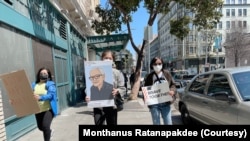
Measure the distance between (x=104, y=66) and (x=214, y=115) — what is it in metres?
2.65

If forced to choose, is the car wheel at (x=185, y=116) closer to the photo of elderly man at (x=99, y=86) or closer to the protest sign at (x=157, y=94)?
the protest sign at (x=157, y=94)

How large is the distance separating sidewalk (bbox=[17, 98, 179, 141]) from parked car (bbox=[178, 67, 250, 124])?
1.73 m

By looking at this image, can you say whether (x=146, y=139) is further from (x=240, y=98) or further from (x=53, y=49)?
(x=53, y=49)

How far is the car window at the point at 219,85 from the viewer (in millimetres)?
5319

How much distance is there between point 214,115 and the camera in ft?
18.5

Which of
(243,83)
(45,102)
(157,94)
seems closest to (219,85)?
(243,83)

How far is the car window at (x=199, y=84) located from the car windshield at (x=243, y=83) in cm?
126

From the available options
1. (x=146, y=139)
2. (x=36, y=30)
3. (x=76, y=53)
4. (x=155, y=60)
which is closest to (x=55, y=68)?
(x=36, y=30)

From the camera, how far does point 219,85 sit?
5734 mm

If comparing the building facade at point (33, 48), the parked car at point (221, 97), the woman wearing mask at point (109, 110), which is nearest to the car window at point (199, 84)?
the parked car at point (221, 97)

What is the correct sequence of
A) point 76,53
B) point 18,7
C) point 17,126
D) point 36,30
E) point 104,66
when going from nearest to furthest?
point 104,66
point 17,126
point 18,7
point 36,30
point 76,53

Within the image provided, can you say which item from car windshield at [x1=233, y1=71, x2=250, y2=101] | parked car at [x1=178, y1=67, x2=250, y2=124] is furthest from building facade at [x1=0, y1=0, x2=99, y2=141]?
car windshield at [x1=233, y1=71, x2=250, y2=101]

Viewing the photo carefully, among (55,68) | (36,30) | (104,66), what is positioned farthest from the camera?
(55,68)

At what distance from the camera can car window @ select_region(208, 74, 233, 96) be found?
5.32 metres
